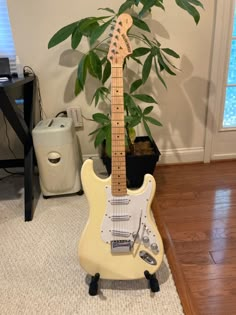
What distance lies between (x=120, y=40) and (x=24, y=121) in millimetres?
878

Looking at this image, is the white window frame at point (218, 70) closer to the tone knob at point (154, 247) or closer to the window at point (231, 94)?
the window at point (231, 94)

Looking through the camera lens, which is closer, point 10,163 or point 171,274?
point 171,274

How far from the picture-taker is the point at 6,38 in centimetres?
172

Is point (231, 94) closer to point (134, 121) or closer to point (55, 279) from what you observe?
point (134, 121)

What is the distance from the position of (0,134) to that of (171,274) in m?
1.52

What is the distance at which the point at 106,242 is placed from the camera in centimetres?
104

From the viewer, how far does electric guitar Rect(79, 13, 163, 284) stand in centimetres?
98

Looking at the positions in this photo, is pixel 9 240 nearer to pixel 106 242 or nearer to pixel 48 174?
pixel 48 174

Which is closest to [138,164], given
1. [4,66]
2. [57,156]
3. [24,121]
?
[57,156]

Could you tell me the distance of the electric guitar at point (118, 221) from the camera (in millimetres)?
981

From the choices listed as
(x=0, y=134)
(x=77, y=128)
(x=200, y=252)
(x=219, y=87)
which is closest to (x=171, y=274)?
(x=200, y=252)

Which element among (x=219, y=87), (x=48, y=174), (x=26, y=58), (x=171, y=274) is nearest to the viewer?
(x=171, y=274)

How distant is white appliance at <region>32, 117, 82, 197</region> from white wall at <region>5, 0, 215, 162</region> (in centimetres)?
31

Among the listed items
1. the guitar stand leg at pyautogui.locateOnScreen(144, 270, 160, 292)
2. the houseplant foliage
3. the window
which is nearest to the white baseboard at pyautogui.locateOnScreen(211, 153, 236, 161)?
the window
